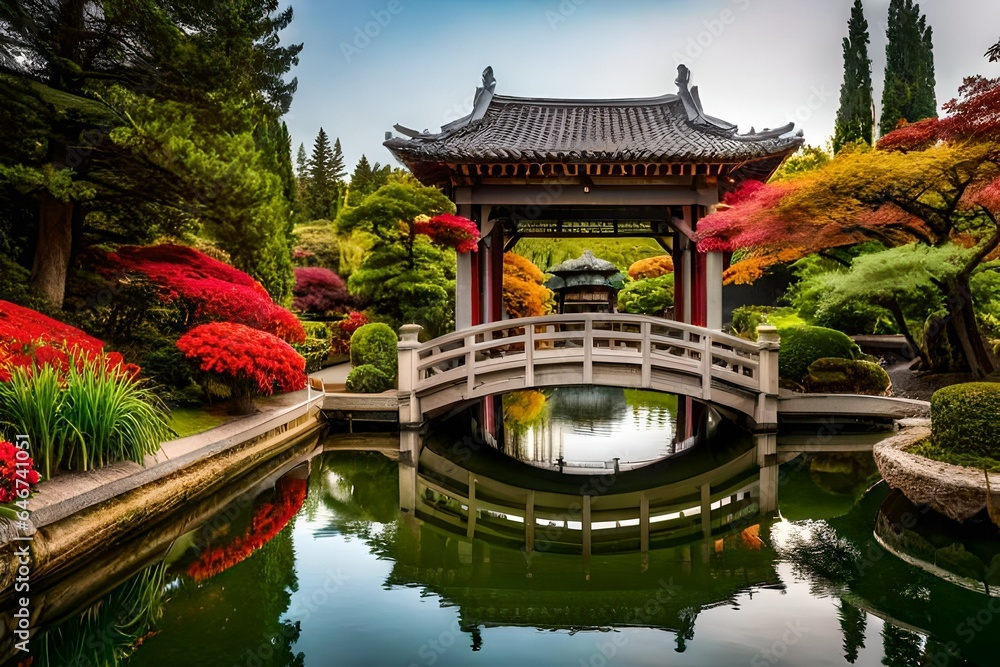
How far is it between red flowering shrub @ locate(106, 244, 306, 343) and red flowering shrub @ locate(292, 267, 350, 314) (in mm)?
9570

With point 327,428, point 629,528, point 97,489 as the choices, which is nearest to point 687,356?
point 629,528

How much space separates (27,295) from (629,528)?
6.25m

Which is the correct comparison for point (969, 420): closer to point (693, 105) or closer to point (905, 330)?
point (905, 330)

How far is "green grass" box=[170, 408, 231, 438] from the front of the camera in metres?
6.42

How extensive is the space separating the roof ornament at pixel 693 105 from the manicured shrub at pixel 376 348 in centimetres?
574

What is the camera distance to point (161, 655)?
3.28 m

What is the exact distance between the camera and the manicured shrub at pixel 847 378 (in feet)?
29.7

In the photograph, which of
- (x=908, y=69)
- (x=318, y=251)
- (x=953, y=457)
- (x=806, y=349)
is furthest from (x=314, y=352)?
(x=908, y=69)

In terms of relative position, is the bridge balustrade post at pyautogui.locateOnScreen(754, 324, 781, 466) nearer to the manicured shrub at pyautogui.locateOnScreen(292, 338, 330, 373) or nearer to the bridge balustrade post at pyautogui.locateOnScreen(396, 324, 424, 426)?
the bridge balustrade post at pyautogui.locateOnScreen(396, 324, 424, 426)

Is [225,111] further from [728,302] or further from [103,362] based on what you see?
[728,302]

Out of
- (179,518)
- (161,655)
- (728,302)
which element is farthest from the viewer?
(728,302)

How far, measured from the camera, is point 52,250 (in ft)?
23.3

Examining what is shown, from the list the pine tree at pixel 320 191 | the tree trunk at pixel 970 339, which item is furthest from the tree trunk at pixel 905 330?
the pine tree at pixel 320 191

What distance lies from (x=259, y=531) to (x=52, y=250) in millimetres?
4266
